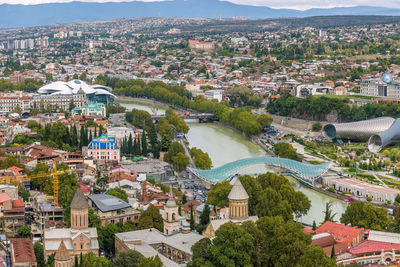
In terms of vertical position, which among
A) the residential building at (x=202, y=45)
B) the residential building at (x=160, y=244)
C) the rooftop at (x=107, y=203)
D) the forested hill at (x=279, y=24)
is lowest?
the residential building at (x=160, y=244)

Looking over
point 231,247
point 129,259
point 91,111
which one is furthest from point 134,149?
point 231,247

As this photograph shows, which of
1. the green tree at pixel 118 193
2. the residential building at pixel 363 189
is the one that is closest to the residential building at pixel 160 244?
the green tree at pixel 118 193

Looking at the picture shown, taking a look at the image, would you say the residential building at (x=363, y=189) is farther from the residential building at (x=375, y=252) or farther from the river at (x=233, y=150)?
the residential building at (x=375, y=252)

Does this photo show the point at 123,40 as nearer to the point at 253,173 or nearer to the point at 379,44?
the point at 379,44

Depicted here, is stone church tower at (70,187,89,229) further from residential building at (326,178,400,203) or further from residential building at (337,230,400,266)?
residential building at (326,178,400,203)

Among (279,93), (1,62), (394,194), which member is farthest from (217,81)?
(394,194)

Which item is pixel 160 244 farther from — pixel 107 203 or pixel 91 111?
pixel 91 111
